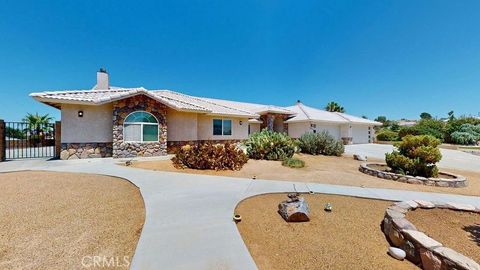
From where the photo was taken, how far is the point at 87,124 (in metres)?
11.4

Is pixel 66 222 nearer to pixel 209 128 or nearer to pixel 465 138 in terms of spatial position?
pixel 209 128

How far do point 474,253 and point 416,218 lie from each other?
1146 mm

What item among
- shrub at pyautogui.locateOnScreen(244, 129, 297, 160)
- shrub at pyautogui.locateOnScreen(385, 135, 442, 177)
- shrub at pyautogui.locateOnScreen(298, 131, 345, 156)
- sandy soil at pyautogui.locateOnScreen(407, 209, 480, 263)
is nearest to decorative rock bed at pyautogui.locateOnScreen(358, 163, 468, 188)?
shrub at pyautogui.locateOnScreen(385, 135, 442, 177)

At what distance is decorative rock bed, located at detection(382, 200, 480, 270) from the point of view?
8.19 feet

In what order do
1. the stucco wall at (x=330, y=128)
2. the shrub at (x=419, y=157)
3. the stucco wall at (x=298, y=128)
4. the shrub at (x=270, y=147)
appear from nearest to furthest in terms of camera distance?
the shrub at (x=419, y=157) → the shrub at (x=270, y=147) → the stucco wall at (x=298, y=128) → the stucco wall at (x=330, y=128)

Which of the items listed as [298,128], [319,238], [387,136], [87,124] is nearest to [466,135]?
[387,136]

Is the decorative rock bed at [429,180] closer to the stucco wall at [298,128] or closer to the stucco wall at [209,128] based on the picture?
the stucco wall at [209,128]

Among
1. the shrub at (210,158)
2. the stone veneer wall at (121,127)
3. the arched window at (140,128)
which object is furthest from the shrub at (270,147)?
the arched window at (140,128)

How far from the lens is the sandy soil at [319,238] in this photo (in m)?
2.93

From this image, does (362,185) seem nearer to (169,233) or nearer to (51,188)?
(169,233)

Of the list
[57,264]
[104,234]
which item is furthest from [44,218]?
[57,264]


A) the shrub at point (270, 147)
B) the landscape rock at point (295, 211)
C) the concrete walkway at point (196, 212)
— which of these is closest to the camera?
the concrete walkway at point (196, 212)

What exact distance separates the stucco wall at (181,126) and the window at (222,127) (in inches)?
97.3

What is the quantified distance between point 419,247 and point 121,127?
13370mm
